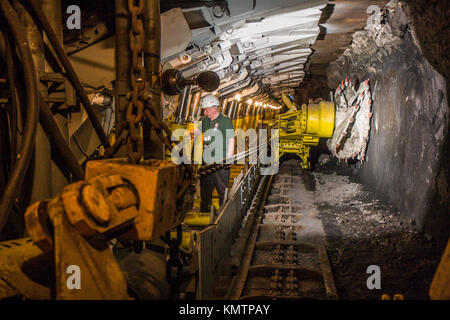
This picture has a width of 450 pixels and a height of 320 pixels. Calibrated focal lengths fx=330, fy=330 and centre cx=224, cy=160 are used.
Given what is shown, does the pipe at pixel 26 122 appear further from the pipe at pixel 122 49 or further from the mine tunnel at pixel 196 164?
the pipe at pixel 122 49

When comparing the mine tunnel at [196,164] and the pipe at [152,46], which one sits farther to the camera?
the pipe at [152,46]

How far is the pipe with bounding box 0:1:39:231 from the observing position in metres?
1.95

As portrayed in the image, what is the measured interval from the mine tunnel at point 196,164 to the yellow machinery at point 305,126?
100 centimetres

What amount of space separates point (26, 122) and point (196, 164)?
3.10m

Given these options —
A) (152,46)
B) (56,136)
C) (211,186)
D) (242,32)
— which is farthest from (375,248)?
(242,32)

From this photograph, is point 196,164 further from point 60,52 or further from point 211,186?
point 60,52

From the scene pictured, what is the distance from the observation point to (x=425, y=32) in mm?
3998

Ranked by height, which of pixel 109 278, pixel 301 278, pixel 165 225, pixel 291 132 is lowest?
pixel 301 278

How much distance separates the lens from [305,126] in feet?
33.0

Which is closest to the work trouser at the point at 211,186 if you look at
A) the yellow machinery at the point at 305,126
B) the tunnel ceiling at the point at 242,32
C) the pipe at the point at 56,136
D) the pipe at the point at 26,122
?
the tunnel ceiling at the point at 242,32

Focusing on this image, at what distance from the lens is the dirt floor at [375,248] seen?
3119 mm
